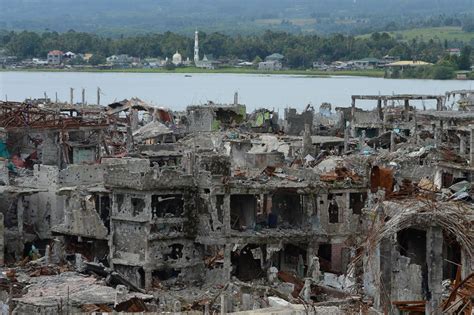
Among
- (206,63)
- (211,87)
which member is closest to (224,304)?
(211,87)

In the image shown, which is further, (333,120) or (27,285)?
(333,120)

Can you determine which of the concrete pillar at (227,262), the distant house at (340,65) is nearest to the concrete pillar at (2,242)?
the concrete pillar at (227,262)

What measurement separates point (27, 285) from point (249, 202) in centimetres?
708

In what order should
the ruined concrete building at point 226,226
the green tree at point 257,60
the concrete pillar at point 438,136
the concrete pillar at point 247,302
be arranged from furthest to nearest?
1. the green tree at point 257,60
2. the concrete pillar at point 438,136
3. the concrete pillar at point 247,302
4. the ruined concrete building at point 226,226

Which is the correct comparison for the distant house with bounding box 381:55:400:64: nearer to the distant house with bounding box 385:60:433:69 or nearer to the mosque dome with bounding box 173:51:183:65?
the distant house with bounding box 385:60:433:69

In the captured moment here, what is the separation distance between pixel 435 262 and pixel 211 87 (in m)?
113

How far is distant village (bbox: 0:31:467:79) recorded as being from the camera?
160 meters

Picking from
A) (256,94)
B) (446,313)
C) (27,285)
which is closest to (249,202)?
(27,285)

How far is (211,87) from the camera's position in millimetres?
134125

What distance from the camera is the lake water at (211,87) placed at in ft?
352

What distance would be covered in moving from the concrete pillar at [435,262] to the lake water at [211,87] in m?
71.3

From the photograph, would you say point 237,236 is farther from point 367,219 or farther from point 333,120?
point 333,120

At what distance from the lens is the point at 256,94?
4692 inches

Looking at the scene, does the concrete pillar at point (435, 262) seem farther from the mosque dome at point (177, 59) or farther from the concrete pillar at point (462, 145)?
A: the mosque dome at point (177, 59)
